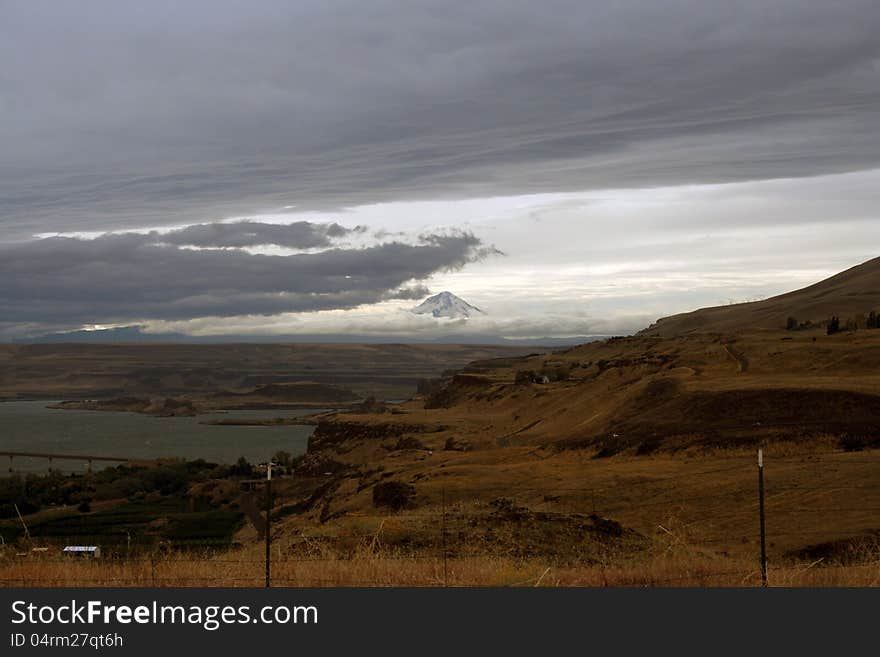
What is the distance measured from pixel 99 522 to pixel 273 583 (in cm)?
3341

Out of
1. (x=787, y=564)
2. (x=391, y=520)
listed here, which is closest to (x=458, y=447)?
(x=391, y=520)

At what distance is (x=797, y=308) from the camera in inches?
4055

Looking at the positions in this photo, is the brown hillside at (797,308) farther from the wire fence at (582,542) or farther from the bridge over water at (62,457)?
the wire fence at (582,542)

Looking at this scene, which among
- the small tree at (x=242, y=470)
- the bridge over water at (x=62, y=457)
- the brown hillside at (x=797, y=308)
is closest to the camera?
the small tree at (x=242, y=470)

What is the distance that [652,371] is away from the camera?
48219 mm

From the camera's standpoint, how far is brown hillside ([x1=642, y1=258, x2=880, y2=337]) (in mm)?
93125

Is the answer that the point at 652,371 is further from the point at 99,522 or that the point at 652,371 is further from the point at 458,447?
the point at 99,522

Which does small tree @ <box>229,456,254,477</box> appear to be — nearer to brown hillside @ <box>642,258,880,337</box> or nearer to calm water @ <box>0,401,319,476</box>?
calm water @ <box>0,401,319,476</box>

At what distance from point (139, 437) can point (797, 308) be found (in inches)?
2851

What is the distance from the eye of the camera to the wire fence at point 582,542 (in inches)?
439

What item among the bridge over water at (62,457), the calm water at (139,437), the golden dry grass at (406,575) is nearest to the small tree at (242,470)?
the calm water at (139,437)

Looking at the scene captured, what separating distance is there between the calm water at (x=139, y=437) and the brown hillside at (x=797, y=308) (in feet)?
151

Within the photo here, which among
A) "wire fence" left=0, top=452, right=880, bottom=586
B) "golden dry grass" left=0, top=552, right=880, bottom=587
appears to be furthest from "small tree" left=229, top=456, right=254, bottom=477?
"golden dry grass" left=0, top=552, right=880, bottom=587

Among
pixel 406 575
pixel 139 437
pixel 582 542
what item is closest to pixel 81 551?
pixel 406 575
